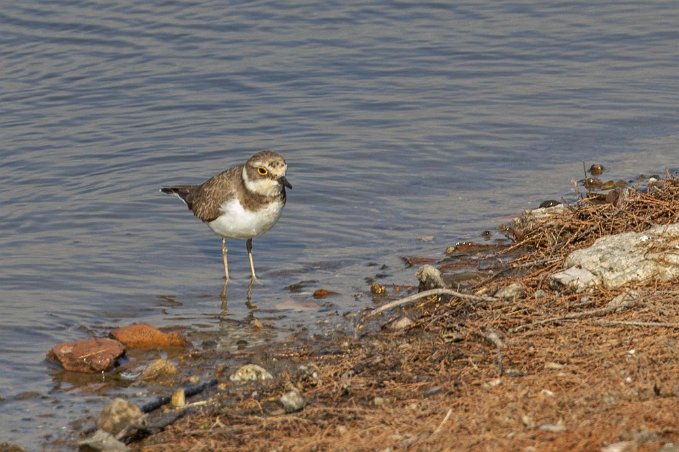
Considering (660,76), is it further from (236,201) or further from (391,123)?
(236,201)

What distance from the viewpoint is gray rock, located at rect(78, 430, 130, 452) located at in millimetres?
5773

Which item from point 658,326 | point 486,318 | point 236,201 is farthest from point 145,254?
point 658,326

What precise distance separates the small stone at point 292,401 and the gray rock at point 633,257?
2338 mm

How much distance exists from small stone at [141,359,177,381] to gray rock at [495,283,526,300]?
231 centimetres

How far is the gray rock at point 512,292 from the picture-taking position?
739cm

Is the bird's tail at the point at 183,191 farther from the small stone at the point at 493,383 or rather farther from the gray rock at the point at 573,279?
the small stone at the point at 493,383

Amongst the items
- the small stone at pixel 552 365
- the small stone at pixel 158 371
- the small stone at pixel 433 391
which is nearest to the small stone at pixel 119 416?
the small stone at pixel 158 371

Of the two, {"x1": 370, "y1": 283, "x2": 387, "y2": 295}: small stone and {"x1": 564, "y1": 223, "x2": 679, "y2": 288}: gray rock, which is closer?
{"x1": 564, "y1": 223, "x2": 679, "y2": 288}: gray rock

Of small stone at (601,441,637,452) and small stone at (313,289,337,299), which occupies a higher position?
small stone at (601,441,637,452)

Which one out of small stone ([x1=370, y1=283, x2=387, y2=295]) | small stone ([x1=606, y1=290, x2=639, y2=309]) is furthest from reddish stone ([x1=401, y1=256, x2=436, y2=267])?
small stone ([x1=606, y1=290, x2=639, y2=309])

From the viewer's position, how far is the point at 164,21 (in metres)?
18.7

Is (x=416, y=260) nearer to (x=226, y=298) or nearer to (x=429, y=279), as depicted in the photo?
(x=429, y=279)

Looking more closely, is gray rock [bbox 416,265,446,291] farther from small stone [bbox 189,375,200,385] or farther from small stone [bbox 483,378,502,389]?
small stone [bbox 483,378,502,389]

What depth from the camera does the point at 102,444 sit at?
5848 millimetres
